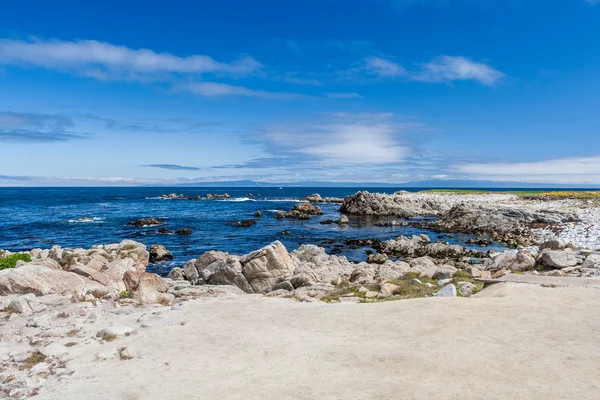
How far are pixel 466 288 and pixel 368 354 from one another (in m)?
8.73

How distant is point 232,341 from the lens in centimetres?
1162

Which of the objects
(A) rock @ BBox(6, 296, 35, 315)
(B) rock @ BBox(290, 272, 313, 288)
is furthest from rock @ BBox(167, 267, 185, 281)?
(A) rock @ BBox(6, 296, 35, 315)

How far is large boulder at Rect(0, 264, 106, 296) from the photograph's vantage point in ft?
54.6

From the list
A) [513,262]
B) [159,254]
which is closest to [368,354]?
[513,262]

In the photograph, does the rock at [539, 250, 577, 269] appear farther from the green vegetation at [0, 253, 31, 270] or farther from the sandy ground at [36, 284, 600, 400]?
the green vegetation at [0, 253, 31, 270]

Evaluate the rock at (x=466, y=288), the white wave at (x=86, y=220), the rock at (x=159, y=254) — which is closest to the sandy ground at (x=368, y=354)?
the rock at (x=466, y=288)

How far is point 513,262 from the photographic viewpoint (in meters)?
A: 23.1

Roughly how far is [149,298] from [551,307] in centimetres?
1480

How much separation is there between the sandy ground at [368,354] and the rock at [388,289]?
3220 mm

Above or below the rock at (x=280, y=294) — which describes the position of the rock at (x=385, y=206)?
above

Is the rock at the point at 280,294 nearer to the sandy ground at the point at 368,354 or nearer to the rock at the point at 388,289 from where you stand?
the rock at the point at 388,289

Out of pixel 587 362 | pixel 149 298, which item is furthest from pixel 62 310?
pixel 587 362

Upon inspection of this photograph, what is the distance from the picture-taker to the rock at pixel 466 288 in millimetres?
16734

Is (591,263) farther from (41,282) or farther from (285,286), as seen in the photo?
(41,282)
